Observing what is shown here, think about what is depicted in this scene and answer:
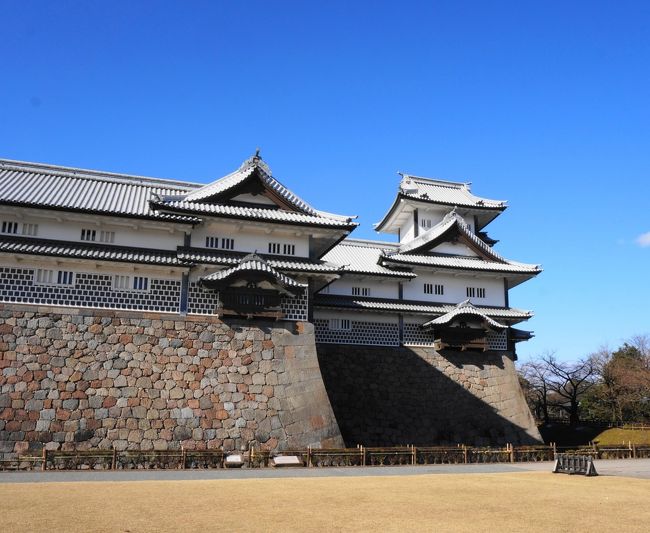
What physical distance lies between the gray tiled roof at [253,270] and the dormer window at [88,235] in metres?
4.31

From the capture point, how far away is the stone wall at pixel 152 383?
1808cm

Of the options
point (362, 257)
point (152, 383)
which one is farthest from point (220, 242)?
point (362, 257)

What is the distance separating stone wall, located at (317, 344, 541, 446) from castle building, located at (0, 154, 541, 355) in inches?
34.1

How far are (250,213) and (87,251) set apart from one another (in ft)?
20.1

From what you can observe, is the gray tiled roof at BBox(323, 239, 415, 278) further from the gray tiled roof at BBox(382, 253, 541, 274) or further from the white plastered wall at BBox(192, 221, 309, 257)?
the white plastered wall at BBox(192, 221, 309, 257)

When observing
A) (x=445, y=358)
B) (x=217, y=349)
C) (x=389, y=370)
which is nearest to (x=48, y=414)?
(x=217, y=349)

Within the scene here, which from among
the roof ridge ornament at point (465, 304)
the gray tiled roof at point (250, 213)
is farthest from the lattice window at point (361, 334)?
the gray tiled roof at point (250, 213)

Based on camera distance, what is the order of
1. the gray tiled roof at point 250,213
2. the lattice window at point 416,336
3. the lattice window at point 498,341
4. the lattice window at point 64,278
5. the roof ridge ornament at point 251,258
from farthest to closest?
the lattice window at point 498,341
the lattice window at point 416,336
the gray tiled roof at point 250,213
the roof ridge ornament at point 251,258
the lattice window at point 64,278

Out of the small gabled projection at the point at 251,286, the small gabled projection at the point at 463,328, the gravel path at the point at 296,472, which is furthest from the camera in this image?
the small gabled projection at the point at 463,328

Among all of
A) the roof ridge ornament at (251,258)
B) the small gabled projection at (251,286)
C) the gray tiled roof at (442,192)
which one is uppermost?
the gray tiled roof at (442,192)

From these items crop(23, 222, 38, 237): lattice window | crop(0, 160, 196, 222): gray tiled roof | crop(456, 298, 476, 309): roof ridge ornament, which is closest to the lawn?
crop(456, 298, 476, 309): roof ridge ornament

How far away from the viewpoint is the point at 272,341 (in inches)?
831

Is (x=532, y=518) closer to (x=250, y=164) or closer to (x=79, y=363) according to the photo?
(x=79, y=363)

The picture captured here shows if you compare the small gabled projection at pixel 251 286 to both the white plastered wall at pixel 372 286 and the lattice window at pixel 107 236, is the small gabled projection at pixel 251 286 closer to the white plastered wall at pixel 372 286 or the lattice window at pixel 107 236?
the lattice window at pixel 107 236
